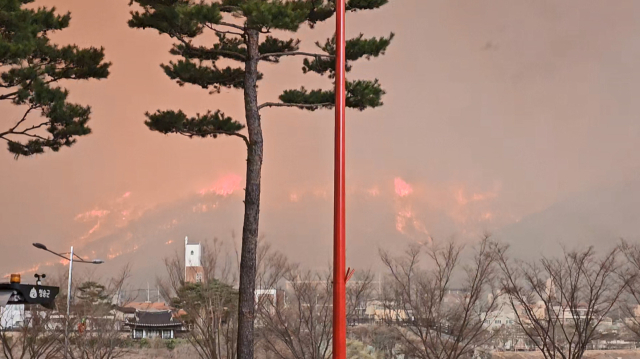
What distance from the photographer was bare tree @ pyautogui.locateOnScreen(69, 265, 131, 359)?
14.2 meters

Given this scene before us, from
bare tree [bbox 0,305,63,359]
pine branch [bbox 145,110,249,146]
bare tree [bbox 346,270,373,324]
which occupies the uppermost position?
pine branch [bbox 145,110,249,146]

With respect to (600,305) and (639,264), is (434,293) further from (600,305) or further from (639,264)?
(639,264)

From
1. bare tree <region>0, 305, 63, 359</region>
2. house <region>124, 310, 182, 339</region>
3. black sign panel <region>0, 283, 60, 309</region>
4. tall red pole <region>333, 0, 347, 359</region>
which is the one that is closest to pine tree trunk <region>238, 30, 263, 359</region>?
black sign panel <region>0, 283, 60, 309</region>

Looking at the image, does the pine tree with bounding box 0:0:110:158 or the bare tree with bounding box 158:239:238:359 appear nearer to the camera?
the pine tree with bounding box 0:0:110:158

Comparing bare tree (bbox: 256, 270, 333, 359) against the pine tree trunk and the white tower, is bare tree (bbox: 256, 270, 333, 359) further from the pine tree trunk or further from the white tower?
the pine tree trunk

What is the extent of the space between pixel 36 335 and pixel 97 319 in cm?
120

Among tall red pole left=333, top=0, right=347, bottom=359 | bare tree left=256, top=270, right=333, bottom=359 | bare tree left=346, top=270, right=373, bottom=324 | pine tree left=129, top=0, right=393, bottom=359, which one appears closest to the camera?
tall red pole left=333, top=0, right=347, bottom=359

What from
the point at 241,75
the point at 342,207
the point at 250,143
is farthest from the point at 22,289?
the point at 241,75

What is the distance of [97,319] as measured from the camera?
14305mm

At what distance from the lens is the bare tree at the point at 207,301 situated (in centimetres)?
A: 1280

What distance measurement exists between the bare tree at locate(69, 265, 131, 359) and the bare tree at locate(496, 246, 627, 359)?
7.70 meters

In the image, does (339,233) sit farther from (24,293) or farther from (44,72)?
(44,72)

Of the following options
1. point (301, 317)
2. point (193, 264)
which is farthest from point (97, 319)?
point (301, 317)

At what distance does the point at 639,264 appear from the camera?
38.2ft
